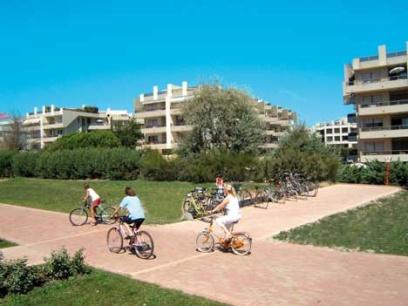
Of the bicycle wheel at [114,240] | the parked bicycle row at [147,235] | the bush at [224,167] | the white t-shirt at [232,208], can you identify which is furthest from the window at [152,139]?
the white t-shirt at [232,208]

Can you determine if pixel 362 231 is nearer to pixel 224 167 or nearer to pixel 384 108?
pixel 224 167

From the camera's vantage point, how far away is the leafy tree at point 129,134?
245ft

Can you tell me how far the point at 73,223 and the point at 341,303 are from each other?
1138cm

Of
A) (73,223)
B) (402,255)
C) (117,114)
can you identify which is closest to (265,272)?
(402,255)

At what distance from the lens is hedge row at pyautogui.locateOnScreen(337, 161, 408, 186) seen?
26.9m

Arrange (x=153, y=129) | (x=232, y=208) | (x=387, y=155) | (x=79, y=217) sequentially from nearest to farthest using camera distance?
1. (x=232, y=208)
2. (x=79, y=217)
3. (x=387, y=155)
4. (x=153, y=129)

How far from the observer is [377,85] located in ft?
163

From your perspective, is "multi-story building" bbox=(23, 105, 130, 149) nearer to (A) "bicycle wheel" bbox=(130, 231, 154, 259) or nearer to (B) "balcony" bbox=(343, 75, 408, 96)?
(B) "balcony" bbox=(343, 75, 408, 96)

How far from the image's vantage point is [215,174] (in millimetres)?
30656

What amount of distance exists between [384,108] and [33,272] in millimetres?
47618

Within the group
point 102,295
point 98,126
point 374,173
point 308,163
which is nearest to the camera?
point 102,295

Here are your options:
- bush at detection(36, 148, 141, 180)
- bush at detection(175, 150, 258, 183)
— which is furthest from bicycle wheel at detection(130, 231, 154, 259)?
bush at detection(36, 148, 141, 180)

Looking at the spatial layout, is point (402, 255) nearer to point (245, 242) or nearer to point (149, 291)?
point (245, 242)

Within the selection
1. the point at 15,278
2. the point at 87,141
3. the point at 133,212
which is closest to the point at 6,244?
the point at 133,212
